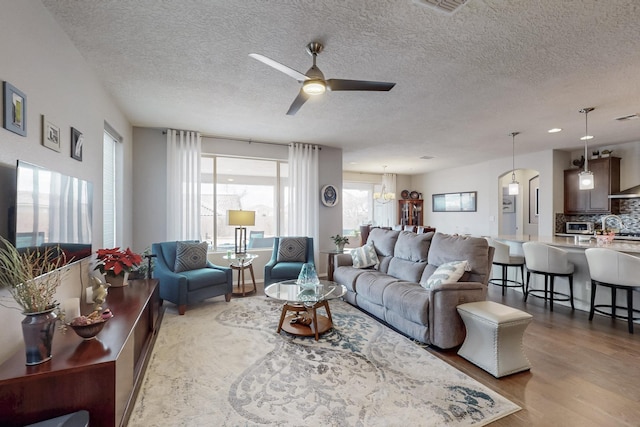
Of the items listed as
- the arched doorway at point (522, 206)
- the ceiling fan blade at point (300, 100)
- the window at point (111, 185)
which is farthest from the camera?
the arched doorway at point (522, 206)

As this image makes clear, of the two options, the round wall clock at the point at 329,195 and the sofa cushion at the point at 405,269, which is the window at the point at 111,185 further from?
the sofa cushion at the point at 405,269

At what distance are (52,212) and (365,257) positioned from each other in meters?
3.43

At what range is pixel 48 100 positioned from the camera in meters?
1.92

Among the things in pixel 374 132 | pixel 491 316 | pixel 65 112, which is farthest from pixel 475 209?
pixel 65 112

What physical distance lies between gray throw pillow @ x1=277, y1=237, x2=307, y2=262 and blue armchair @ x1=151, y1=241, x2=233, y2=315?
3.06ft

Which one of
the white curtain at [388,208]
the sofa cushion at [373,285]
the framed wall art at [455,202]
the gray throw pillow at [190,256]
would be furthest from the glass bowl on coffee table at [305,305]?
the white curtain at [388,208]

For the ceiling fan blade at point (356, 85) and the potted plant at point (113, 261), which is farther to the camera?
the potted plant at point (113, 261)

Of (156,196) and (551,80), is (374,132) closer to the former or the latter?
(551,80)

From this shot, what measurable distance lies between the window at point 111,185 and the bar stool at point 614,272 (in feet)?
18.3

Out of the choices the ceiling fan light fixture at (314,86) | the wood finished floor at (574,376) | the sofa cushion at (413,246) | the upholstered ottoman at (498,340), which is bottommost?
the wood finished floor at (574,376)

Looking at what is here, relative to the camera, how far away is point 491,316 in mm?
2340

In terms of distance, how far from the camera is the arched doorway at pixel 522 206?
771 centimetres

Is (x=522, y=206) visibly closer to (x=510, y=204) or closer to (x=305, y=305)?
(x=510, y=204)

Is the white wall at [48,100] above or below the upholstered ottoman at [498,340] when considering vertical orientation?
above
